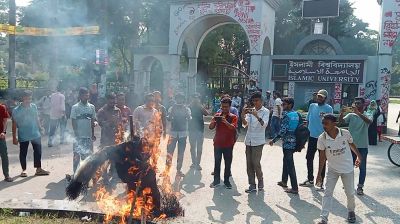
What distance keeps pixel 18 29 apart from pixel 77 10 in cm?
254

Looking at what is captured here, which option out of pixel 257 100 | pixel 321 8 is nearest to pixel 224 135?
pixel 257 100

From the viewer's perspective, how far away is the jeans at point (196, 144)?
848 cm

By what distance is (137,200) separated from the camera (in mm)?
4492

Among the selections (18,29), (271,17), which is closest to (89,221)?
(18,29)

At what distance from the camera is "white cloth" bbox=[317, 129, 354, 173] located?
16.9 ft

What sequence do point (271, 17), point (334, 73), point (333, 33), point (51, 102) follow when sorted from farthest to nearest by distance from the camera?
point (333, 33) → point (271, 17) → point (334, 73) → point (51, 102)

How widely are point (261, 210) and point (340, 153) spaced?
59.1 inches

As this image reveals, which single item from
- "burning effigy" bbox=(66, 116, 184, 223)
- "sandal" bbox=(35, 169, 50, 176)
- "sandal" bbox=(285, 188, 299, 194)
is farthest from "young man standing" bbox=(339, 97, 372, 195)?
"sandal" bbox=(35, 169, 50, 176)

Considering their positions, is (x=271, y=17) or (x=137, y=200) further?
(x=271, y=17)

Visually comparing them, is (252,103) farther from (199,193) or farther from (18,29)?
(18,29)

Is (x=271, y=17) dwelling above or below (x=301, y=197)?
above

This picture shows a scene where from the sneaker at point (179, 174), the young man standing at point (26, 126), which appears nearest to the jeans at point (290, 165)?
the sneaker at point (179, 174)

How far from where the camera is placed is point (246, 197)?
21.2 ft

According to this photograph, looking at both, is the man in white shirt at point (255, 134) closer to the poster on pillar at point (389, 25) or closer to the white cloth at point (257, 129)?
the white cloth at point (257, 129)
